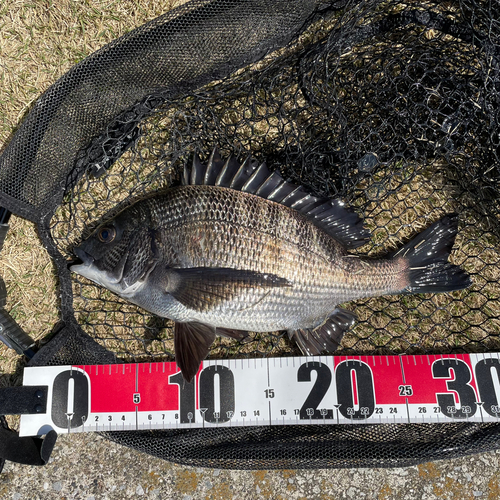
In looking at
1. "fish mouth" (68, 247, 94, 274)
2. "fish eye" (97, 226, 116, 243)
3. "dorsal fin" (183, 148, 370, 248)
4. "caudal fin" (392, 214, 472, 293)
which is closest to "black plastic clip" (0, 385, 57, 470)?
"fish mouth" (68, 247, 94, 274)

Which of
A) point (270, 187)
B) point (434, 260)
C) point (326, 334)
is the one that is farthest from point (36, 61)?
point (434, 260)

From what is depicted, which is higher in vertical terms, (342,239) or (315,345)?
(342,239)

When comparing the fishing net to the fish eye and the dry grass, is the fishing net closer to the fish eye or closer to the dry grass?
the dry grass

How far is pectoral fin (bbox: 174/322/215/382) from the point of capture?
214 cm

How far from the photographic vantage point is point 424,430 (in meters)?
2.38

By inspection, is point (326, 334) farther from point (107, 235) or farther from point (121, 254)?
point (107, 235)

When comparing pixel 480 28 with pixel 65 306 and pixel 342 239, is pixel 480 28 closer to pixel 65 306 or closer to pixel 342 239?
pixel 342 239

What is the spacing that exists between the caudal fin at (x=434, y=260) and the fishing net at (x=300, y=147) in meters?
0.19

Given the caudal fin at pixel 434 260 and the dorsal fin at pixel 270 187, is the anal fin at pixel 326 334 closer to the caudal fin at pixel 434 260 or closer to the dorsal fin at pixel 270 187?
the caudal fin at pixel 434 260

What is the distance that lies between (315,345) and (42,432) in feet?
5.49

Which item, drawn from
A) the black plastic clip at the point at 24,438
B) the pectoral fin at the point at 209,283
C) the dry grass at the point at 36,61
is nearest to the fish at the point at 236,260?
the pectoral fin at the point at 209,283

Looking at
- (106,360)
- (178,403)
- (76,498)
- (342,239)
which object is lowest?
(76,498)

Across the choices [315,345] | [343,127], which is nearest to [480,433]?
[315,345]

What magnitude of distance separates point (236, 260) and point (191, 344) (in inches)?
21.2
